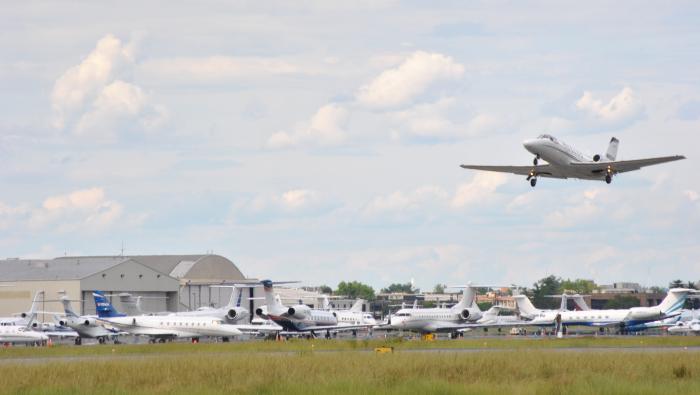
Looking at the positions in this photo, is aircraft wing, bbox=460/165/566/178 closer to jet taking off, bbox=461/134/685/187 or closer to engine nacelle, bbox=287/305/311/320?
jet taking off, bbox=461/134/685/187

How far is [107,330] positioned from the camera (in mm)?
98750

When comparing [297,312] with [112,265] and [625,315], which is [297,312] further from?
[112,265]

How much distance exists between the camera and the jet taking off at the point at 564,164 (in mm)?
63469

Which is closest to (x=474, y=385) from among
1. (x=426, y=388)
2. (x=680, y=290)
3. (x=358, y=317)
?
(x=426, y=388)

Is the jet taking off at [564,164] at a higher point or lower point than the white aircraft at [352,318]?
higher

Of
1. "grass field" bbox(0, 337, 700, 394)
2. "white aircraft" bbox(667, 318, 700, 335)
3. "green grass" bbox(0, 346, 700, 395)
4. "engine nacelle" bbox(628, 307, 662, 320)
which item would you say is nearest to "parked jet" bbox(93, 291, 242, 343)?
"grass field" bbox(0, 337, 700, 394)

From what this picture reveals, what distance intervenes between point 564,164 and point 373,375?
25.3 meters

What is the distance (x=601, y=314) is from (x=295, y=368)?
276 feet

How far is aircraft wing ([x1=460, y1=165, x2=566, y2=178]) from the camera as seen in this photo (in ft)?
214

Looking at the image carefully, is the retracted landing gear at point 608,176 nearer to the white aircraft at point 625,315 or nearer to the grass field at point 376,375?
the grass field at point 376,375

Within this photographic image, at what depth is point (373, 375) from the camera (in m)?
43.4

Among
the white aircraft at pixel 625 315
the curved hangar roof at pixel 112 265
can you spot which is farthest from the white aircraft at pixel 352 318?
the curved hangar roof at pixel 112 265

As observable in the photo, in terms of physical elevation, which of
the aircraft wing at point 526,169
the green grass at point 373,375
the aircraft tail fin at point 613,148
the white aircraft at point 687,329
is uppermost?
the aircraft tail fin at point 613,148

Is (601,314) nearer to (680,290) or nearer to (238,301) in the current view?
(680,290)
